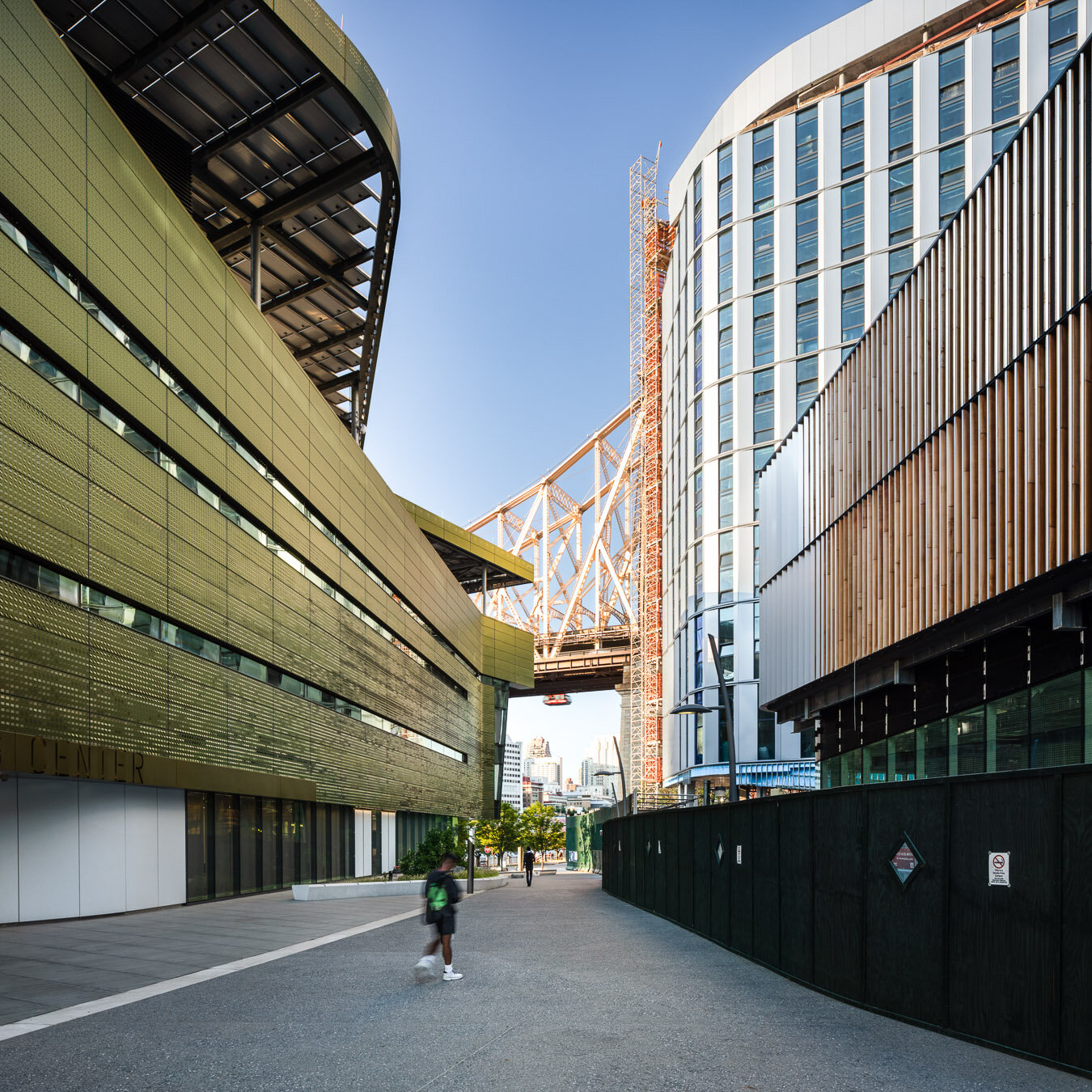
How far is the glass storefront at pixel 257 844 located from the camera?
27.5m

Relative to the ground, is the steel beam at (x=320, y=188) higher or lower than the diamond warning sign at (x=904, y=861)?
higher

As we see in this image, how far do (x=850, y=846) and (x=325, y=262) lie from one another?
3352 cm

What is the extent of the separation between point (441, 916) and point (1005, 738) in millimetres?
9311

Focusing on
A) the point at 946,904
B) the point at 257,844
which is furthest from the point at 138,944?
the point at 257,844

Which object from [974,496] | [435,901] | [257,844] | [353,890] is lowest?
[353,890]

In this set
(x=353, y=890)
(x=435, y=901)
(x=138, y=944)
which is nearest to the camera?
(x=435, y=901)

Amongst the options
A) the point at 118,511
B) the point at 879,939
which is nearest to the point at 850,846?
the point at 879,939

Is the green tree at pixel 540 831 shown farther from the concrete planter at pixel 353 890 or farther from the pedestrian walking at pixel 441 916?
the pedestrian walking at pixel 441 916

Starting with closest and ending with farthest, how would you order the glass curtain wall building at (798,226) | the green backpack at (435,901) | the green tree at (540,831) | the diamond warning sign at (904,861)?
the diamond warning sign at (904,861)
the green backpack at (435,901)
the glass curtain wall building at (798,226)
the green tree at (540,831)

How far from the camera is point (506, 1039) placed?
29.3 feet

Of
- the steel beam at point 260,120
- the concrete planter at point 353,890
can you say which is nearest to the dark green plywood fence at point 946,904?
the concrete planter at point 353,890

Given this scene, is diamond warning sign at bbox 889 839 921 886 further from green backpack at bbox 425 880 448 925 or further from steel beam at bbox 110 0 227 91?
steel beam at bbox 110 0 227 91

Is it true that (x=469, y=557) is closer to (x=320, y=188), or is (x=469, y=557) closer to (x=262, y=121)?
(x=320, y=188)

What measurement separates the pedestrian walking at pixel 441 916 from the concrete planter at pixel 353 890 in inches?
554
